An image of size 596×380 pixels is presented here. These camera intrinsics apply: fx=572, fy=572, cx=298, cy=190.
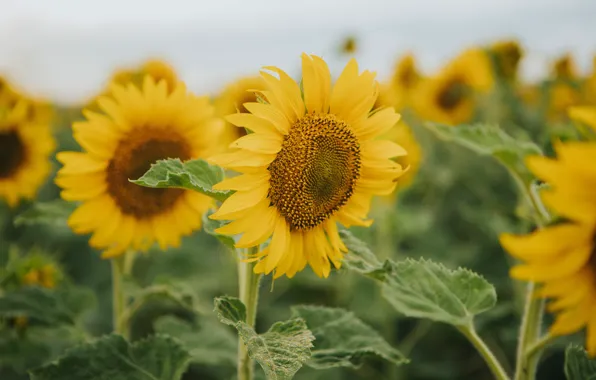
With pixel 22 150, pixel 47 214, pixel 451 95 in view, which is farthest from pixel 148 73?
pixel 451 95

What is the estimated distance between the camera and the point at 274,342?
1.25 metres

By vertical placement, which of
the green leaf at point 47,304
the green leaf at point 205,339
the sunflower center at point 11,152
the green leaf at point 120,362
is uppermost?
the sunflower center at point 11,152

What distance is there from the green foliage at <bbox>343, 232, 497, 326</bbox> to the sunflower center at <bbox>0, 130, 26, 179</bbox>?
6.70 feet

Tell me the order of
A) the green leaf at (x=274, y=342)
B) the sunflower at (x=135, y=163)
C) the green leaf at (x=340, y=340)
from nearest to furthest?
the green leaf at (x=274, y=342), the green leaf at (x=340, y=340), the sunflower at (x=135, y=163)

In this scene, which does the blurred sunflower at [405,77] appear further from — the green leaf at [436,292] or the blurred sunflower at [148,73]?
the green leaf at [436,292]

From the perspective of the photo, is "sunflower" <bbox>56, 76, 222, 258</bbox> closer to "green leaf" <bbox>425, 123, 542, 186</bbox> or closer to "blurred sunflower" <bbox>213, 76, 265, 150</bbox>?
"green leaf" <bbox>425, 123, 542, 186</bbox>

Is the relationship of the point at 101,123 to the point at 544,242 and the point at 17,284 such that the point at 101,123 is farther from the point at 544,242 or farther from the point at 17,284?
the point at 544,242

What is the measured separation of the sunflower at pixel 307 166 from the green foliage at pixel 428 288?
116mm

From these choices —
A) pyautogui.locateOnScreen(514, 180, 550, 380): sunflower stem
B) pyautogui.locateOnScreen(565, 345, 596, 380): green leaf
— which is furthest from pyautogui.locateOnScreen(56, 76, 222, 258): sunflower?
pyautogui.locateOnScreen(565, 345, 596, 380): green leaf

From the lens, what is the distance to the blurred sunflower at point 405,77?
6016mm

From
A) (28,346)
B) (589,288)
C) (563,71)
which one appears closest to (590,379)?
(589,288)

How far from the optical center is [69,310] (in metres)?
2.02

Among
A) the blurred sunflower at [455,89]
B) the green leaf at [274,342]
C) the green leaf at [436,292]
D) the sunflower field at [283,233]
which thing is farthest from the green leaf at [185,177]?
the blurred sunflower at [455,89]

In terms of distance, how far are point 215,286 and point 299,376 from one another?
0.82 metres
